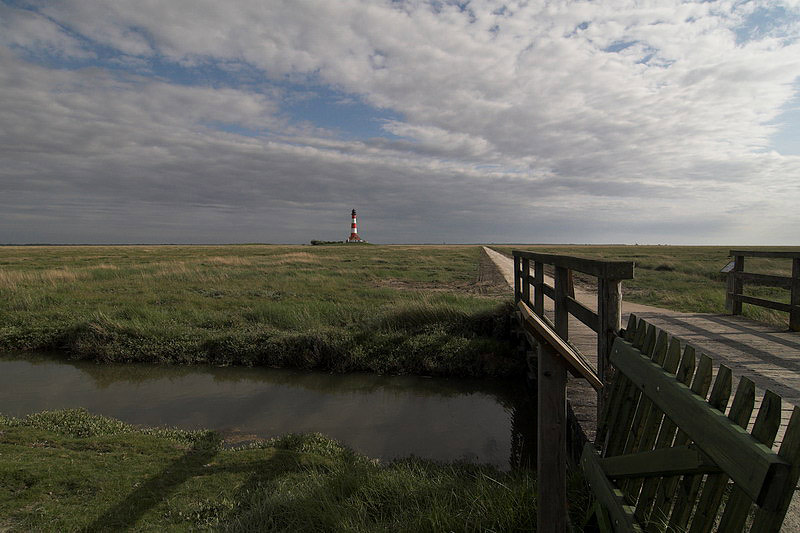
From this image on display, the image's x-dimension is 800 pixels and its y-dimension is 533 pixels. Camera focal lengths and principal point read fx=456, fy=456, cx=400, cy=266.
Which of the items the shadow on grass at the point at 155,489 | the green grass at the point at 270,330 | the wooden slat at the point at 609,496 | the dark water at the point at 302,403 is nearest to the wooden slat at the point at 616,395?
the wooden slat at the point at 609,496

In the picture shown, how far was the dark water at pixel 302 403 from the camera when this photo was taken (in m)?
6.20

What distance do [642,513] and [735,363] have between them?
4623 mm

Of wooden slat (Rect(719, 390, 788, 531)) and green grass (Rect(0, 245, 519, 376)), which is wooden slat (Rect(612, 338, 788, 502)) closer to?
wooden slat (Rect(719, 390, 788, 531))

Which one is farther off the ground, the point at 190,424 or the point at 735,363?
the point at 735,363

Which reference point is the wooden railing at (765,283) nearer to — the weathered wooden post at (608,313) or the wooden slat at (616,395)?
the weathered wooden post at (608,313)

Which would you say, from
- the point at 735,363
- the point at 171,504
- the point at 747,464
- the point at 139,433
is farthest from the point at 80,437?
the point at 735,363

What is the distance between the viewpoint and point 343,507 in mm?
3328

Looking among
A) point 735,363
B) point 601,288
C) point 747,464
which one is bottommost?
point 735,363

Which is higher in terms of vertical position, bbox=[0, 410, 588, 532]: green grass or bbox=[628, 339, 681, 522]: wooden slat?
bbox=[628, 339, 681, 522]: wooden slat

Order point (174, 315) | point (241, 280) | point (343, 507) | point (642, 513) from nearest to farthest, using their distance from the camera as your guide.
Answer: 1. point (642, 513)
2. point (343, 507)
3. point (174, 315)
4. point (241, 280)

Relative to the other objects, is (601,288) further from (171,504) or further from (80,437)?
(80,437)

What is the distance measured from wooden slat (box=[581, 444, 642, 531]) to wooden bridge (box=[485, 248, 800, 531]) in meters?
0.57

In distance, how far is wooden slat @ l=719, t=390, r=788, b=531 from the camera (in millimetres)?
1226

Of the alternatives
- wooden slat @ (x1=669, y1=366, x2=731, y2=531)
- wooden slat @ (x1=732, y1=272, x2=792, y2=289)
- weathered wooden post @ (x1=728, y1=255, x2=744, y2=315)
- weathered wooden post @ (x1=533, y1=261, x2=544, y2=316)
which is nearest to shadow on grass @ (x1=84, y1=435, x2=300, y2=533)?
wooden slat @ (x1=669, y1=366, x2=731, y2=531)
